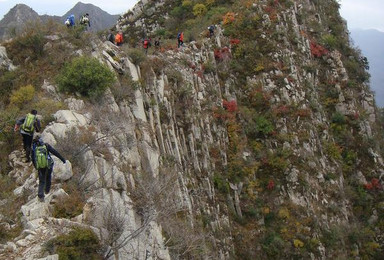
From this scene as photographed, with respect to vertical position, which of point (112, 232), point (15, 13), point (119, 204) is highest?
point (15, 13)

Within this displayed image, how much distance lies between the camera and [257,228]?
20.4 m

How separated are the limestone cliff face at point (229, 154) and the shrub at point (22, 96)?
71 centimetres

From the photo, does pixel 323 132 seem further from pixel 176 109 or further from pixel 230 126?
pixel 176 109

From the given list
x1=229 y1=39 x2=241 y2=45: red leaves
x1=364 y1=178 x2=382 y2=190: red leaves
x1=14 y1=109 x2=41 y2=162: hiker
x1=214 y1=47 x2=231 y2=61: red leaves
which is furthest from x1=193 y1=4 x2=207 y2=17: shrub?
x1=14 y1=109 x2=41 y2=162: hiker

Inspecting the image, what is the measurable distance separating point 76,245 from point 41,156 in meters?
2.43

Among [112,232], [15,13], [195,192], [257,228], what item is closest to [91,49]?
[195,192]

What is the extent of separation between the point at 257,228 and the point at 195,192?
16.5ft

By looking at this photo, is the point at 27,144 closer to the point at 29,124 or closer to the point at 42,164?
the point at 29,124

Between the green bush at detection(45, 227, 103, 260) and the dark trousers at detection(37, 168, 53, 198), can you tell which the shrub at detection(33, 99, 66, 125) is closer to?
the dark trousers at detection(37, 168, 53, 198)

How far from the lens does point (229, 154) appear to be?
73.8 feet

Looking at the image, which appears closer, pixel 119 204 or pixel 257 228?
pixel 119 204

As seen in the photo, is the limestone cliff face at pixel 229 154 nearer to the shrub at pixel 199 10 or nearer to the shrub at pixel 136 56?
the shrub at pixel 136 56

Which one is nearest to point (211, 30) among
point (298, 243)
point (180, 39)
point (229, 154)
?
point (180, 39)

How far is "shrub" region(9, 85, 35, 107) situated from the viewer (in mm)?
13320
